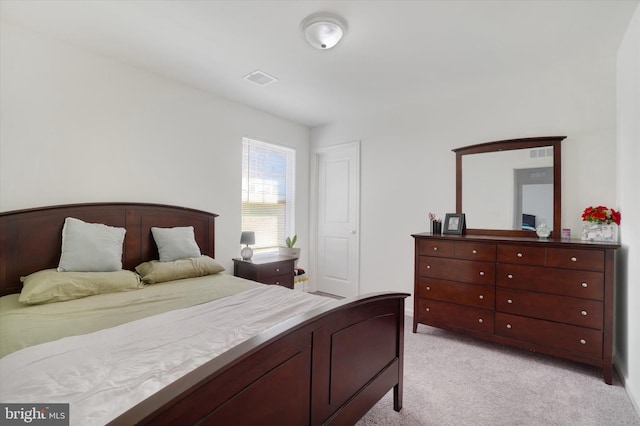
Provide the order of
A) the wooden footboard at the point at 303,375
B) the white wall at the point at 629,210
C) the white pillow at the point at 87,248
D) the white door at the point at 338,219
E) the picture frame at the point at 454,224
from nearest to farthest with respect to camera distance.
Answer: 1. the wooden footboard at the point at 303,375
2. the white wall at the point at 629,210
3. the white pillow at the point at 87,248
4. the picture frame at the point at 454,224
5. the white door at the point at 338,219

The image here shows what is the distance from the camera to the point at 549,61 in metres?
2.67

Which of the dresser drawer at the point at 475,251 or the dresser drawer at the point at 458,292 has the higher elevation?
the dresser drawer at the point at 475,251

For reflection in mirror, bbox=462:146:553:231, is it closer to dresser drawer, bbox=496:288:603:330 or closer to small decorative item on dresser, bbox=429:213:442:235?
small decorative item on dresser, bbox=429:213:442:235

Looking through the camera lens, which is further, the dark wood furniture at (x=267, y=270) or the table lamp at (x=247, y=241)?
the table lamp at (x=247, y=241)

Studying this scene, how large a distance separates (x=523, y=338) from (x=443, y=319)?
0.65 metres

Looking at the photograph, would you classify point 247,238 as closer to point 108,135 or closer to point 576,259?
point 108,135

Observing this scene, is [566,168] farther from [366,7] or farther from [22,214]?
[22,214]

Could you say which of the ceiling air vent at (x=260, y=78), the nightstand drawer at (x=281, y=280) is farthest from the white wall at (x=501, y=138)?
the ceiling air vent at (x=260, y=78)

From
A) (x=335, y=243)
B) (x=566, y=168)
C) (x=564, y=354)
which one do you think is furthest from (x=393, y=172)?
(x=564, y=354)

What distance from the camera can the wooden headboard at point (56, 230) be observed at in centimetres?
213

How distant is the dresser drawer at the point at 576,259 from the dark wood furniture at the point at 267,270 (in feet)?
8.64

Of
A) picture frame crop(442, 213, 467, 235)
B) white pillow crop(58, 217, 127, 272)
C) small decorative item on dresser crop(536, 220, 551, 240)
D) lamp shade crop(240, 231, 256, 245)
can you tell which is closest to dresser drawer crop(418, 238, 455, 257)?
picture frame crop(442, 213, 467, 235)

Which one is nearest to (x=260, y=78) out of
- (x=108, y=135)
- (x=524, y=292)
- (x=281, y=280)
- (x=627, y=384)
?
(x=108, y=135)

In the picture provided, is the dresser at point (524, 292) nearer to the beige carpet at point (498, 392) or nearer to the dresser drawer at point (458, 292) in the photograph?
the dresser drawer at point (458, 292)
